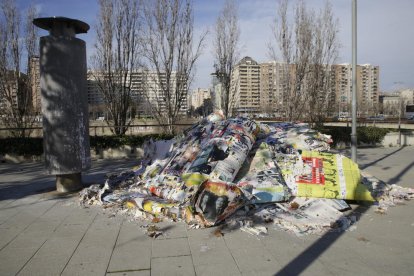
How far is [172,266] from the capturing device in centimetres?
345

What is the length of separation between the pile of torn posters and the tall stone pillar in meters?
0.92

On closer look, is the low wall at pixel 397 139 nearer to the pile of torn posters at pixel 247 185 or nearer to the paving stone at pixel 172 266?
the pile of torn posters at pixel 247 185

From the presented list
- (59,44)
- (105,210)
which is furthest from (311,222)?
(59,44)

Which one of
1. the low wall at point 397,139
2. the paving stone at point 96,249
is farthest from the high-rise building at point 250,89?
the paving stone at point 96,249

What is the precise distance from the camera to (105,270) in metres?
3.38

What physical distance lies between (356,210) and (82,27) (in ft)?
21.0

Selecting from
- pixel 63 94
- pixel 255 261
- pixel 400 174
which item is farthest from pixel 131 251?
pixel 400 174

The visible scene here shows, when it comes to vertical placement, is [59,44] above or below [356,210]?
above

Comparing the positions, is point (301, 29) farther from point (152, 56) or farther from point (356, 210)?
point (356, 210)

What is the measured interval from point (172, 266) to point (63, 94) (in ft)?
14.8

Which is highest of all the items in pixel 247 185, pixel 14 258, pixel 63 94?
pixel 63 94

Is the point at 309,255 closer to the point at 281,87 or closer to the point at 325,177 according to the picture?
the point at 325,177

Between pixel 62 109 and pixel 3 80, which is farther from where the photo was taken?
pixel 3 80

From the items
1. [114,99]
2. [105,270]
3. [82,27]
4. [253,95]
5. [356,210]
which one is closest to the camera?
[105,270]
